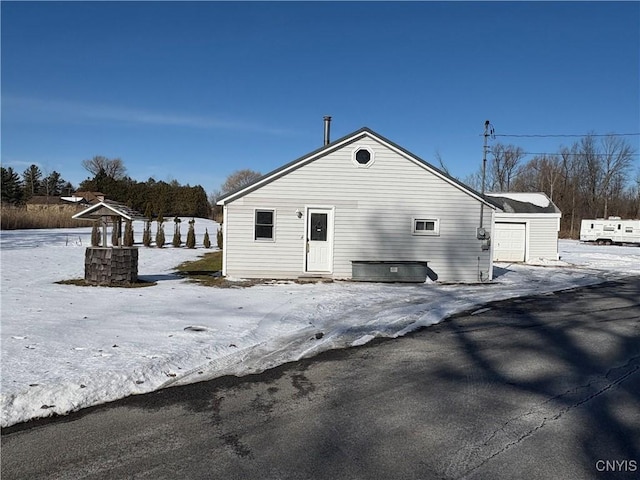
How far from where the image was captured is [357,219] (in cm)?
1473

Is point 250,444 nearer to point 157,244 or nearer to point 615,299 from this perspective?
point 615,299

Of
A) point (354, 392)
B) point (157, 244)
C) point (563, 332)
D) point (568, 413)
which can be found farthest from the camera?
point (157, 244)

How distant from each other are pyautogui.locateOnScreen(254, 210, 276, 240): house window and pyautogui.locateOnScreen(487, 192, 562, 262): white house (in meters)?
13.7

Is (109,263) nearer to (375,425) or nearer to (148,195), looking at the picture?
(375,425)

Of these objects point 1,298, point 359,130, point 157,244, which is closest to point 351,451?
point 1,298

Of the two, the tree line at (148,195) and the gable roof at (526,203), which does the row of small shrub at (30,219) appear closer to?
the tree line at (148,195)

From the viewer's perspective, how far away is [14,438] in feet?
12.5

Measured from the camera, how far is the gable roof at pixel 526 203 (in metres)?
24.0

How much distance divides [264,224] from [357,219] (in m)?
2.80

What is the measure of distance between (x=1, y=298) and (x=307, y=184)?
8.19m

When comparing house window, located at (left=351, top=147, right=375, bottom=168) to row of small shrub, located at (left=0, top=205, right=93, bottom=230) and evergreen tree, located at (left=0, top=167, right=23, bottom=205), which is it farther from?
evergreen tree, located at (left=0, top=167, right=23, bottom=205)

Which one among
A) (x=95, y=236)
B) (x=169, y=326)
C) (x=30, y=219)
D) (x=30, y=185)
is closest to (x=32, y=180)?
(x=30, y=185)

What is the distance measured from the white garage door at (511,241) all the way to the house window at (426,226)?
10.3 meters

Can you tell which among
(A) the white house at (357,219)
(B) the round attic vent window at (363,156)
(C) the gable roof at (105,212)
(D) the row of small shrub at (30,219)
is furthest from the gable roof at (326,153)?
(D) the row of small shrub at (30,219)
